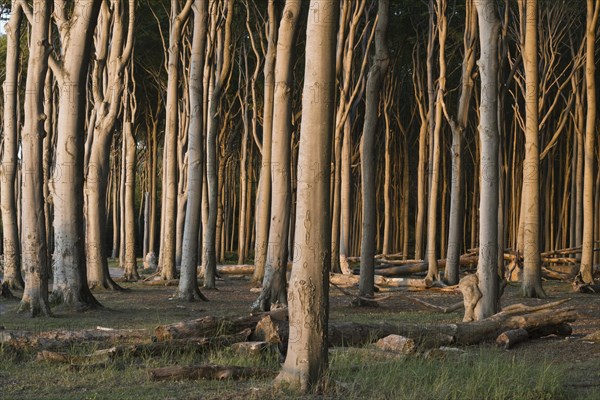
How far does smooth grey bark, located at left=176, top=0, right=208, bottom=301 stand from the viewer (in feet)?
55.5

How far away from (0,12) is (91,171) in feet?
33.6

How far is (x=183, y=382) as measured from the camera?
7.88 m

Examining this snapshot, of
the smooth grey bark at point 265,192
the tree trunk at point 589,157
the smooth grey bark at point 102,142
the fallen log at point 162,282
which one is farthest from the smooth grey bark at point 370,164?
the fallen log at point 162,282

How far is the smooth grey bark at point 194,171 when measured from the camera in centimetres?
1692

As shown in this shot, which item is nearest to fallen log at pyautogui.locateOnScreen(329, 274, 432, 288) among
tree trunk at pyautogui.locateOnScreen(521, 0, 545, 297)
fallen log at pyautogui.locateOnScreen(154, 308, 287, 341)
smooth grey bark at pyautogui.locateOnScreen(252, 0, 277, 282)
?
smooth grey bark at pyautogui.locateOnScreen(252, 0, 277, 282)

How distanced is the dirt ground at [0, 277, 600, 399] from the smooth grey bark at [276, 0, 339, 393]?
2.31m

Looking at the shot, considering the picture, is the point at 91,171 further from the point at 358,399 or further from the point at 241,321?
the point at 358,399

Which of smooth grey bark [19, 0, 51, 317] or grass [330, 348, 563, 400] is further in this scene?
smooth grey bark [19, 0, 51, 317]

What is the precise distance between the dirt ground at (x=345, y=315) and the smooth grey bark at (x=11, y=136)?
6.78ft

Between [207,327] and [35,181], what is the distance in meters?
5.94

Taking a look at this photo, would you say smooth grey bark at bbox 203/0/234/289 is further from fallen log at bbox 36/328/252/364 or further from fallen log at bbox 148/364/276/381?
fallen log at bbox 148/364/276/381

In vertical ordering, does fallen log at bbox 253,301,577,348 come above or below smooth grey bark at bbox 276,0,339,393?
below

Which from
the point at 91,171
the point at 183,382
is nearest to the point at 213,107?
the point at 91,171

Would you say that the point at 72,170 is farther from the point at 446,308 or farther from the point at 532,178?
the point at 532,178
